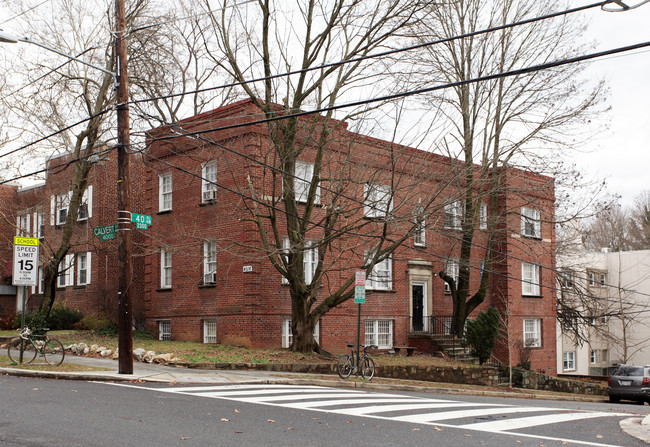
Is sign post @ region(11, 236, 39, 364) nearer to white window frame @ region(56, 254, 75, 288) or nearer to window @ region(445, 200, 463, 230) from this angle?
window @ region(445, 200, 463, 230)

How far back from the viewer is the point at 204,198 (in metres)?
26.6

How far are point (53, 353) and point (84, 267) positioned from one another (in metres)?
17.2

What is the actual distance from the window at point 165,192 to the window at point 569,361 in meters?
28.5

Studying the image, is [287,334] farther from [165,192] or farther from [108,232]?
[108,232]

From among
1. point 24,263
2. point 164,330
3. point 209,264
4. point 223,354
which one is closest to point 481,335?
point 209,264

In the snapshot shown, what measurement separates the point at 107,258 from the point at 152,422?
80.4ft

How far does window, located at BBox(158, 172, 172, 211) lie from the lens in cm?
2836

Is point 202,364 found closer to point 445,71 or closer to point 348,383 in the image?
point 348,383

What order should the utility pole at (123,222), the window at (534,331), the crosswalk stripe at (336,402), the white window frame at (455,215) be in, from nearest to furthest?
1. the crosswalk stripe at (336,402)
2. the utility pole at (123,222)
3. the white window frame at (455,215)
4. the window at (534,331)

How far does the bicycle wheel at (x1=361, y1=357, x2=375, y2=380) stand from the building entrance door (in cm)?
1199

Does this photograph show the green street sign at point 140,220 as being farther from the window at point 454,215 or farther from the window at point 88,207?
the window at point 88,207

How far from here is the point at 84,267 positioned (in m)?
34.4

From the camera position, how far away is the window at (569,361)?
145 feet

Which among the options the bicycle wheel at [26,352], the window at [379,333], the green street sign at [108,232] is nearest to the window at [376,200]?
the window at [379,333]
